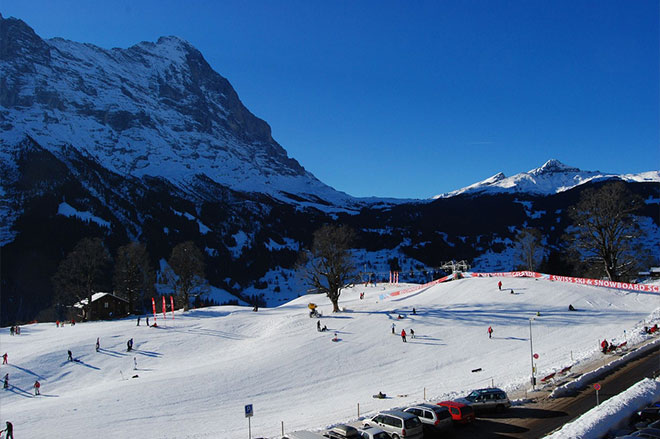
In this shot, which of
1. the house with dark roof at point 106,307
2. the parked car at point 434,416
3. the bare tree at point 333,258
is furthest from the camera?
the house with dark roof at point 106,307

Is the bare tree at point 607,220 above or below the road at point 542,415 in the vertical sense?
above

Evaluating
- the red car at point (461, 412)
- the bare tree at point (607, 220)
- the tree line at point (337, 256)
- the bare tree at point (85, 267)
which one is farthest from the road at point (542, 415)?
the bare tree at point (85, 267)

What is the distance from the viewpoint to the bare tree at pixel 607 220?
183 feet

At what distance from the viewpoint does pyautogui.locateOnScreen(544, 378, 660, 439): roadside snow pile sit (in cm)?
1807

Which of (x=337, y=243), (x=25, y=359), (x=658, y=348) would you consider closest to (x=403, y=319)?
(x=337, y=243)

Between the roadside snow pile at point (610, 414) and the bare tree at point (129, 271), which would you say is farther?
the bare tree at point (129, 271)

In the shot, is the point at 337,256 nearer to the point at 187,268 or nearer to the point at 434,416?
the point at 187,268

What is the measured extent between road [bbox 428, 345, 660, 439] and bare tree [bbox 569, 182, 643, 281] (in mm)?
31406

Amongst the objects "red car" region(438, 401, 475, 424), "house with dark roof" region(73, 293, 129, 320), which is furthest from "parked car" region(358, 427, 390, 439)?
"house with dark roof" region(73, 293, 129, 320)

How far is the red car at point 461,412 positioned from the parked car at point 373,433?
444cm

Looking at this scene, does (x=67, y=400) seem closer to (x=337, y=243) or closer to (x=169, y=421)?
(x=169, y=421)

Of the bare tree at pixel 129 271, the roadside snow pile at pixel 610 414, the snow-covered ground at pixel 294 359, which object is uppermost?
the bare tree at pixel 129 271

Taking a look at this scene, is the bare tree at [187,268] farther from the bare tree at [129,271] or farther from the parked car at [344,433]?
the parked car at [344,433]

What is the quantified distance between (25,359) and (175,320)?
20.3 meters
